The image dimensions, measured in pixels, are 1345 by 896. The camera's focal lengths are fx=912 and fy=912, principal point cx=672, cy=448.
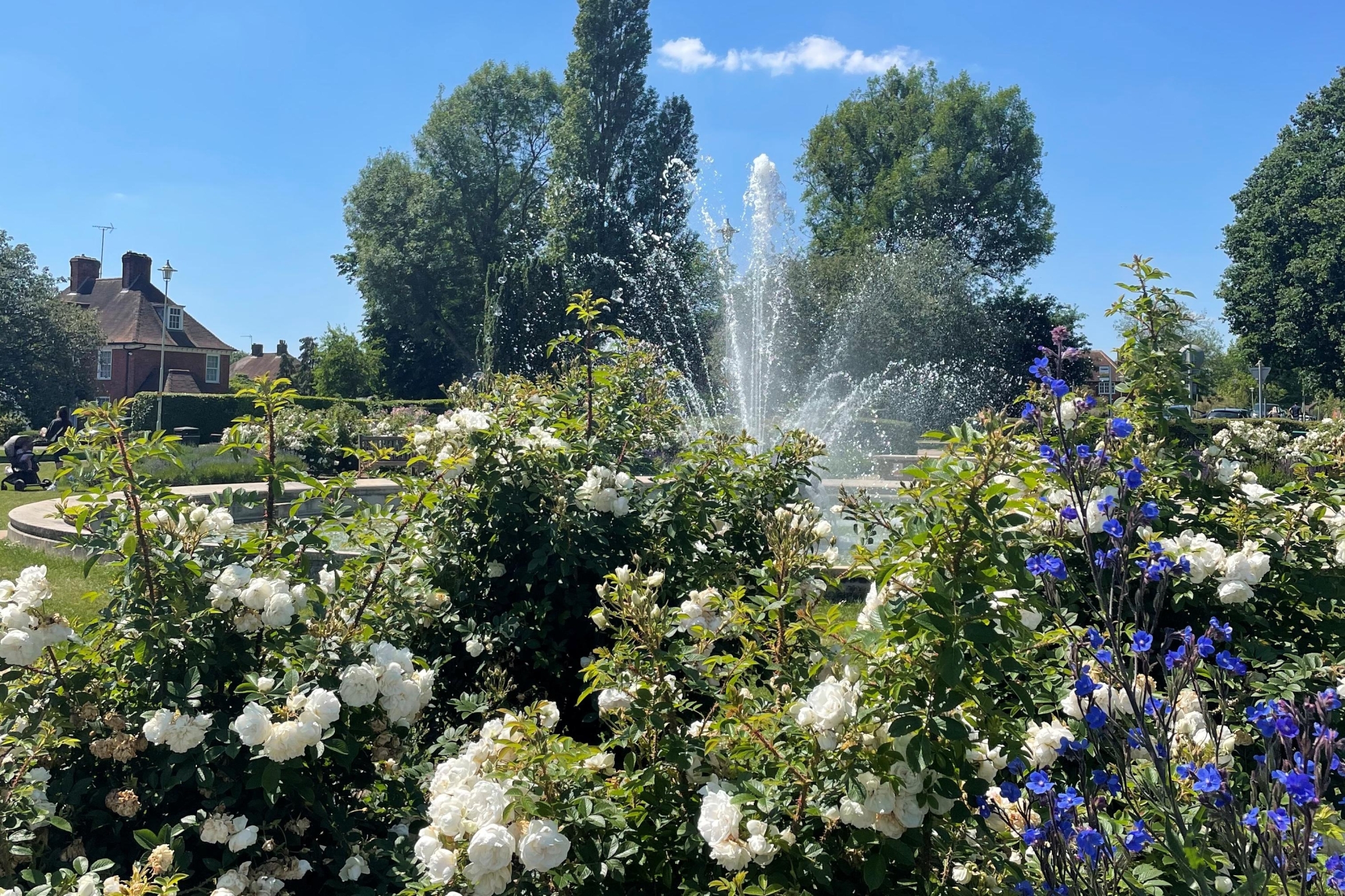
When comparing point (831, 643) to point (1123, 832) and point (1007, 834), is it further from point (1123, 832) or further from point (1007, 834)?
point (1123, 832)

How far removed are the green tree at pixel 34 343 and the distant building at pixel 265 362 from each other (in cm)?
1698

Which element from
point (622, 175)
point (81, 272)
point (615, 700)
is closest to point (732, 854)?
point (615, 700)

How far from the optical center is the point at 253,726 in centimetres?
197

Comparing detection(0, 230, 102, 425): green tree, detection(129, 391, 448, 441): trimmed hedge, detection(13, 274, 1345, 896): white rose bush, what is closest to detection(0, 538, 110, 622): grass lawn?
detection(13, 274, 1345, 896): white rose bush

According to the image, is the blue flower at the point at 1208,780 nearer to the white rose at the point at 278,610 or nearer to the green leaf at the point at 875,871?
the green leaf at the point at 875,871

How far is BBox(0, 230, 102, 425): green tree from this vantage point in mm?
32812

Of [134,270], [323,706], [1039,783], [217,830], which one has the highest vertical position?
[134,270]

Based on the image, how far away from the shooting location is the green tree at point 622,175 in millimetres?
34562

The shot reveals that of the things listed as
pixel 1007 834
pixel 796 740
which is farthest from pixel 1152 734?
pixel 796 740

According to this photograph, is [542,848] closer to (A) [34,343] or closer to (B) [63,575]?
(B) [63,575]

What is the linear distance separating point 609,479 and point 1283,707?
2.17m

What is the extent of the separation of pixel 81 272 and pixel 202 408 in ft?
109

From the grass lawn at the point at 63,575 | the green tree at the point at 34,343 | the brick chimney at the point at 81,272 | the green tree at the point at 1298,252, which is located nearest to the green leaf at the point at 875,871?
the grass lawn at the point at 63,575

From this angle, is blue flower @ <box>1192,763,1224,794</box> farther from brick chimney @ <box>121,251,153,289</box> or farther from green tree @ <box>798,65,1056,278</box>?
brick chimney @ <box>121,251,153,289</box>
